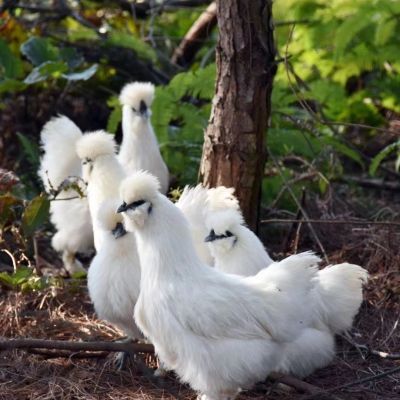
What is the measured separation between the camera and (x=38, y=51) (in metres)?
8.47

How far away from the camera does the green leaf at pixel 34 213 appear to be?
20.4 ft

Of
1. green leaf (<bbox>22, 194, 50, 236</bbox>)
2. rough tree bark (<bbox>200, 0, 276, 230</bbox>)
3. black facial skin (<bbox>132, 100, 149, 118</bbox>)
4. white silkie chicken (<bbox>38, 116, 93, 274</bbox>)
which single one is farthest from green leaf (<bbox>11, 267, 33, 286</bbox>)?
black facial skin (<bbox>132, 100, 149, 118</bbox>)

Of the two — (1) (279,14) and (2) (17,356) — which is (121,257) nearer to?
(2) (17,356)

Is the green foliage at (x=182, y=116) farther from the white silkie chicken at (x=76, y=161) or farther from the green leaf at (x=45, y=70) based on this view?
the green leaf at (x=45, y=70)

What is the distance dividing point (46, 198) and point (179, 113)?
210cm

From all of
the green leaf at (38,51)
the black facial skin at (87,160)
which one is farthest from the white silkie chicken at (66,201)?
the green leaf at (38,51)

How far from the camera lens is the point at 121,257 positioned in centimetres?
515

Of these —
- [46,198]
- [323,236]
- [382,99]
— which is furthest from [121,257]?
[382,99]

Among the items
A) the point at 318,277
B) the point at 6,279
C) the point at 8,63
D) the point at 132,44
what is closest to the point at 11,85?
the point at 8,63

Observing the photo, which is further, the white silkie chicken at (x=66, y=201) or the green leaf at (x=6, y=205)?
the white silkie chicken at (x=66, y=201)

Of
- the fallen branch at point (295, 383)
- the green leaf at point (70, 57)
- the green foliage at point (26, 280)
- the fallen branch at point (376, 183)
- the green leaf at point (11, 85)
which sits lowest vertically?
the fallen branch at point (295, 383)

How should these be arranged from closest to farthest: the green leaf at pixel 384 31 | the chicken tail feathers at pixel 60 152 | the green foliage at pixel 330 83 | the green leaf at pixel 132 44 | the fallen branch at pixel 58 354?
the fallen branch at pixel 58 354, the chicken tail feathers at pixel 60 152, the green foliage at pixel 330 83, the green leaf at pixel 384 31, the green leaf at pixel 132 44

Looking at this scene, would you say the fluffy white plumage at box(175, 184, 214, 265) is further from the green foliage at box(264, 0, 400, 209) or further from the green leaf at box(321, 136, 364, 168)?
the green leaf at box(321, 136, 364, 168)

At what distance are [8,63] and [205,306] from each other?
5272 millimetres
